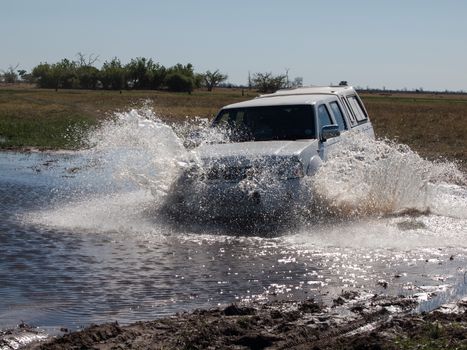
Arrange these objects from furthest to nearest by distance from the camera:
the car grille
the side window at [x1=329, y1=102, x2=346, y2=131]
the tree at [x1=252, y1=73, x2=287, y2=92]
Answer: the tree at [x1=252, y1=73, x2=287, y2=92] → the side window at [x1=329, y1=102, x2=346, y2=131] → the car grille

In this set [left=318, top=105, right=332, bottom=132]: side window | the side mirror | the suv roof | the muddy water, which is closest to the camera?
the muddy water

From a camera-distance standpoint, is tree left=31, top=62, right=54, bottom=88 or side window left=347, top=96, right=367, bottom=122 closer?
side window left=347, top=96, right=367, bottom=122

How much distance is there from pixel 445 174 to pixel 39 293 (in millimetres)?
12920

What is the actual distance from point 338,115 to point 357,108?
160cm

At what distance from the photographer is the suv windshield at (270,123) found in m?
12.9

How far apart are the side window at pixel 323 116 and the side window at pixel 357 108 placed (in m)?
1.70

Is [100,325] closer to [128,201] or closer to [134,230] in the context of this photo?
[134,230]

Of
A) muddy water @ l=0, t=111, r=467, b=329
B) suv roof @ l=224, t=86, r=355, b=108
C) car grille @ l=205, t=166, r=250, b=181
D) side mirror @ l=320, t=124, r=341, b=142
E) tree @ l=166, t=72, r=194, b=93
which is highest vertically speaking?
tree @ l=166, t=72, r=194, b=93

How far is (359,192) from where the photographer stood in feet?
40.9

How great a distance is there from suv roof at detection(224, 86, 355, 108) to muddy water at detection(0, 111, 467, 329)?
106cm

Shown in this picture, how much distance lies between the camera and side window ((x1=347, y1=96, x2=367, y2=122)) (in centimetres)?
1533

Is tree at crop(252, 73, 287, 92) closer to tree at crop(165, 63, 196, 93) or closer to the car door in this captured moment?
tree at crop(165, 63, 196, 93)

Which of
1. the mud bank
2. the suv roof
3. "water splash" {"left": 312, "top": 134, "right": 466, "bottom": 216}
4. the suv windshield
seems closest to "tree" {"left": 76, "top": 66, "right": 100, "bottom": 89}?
the suv roof

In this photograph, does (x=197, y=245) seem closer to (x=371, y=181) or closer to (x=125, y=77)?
(x=371, y=181)
